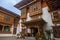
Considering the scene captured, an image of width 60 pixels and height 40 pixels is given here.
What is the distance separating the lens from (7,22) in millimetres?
13148

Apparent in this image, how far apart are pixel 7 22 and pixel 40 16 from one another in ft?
19.1

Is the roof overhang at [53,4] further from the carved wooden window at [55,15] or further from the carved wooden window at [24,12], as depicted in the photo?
the carved wooden window at [24,12]

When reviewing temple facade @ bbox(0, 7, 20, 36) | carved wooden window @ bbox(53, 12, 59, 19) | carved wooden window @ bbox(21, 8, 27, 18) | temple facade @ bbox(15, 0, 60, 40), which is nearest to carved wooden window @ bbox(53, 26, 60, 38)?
temple facade @ bbox(15, 0, 60, 40)

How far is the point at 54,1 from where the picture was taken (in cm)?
706

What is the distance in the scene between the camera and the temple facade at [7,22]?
12438 millimetres

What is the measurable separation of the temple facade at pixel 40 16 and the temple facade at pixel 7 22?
2.62 m

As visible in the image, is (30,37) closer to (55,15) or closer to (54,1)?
(55,15)

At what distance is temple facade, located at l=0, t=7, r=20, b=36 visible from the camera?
1244 cm

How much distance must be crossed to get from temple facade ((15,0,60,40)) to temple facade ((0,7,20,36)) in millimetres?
2617

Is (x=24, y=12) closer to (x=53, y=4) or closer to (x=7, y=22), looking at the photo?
(x=7, y=22)

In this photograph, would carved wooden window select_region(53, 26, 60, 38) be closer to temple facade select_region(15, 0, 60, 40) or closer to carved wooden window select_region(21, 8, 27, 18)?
temple facade select_region(15, 0, 60, 40)

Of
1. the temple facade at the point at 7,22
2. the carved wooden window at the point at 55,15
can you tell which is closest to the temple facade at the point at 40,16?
the carved wooden window at the point at 55,15

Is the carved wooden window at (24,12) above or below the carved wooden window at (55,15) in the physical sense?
above

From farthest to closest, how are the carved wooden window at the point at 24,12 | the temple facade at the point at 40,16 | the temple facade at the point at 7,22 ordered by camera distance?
1. the temple facade at the point at 7,22
2. the carved wooden window at the point at 24,12
3. the temple facade at the point at 40,16
